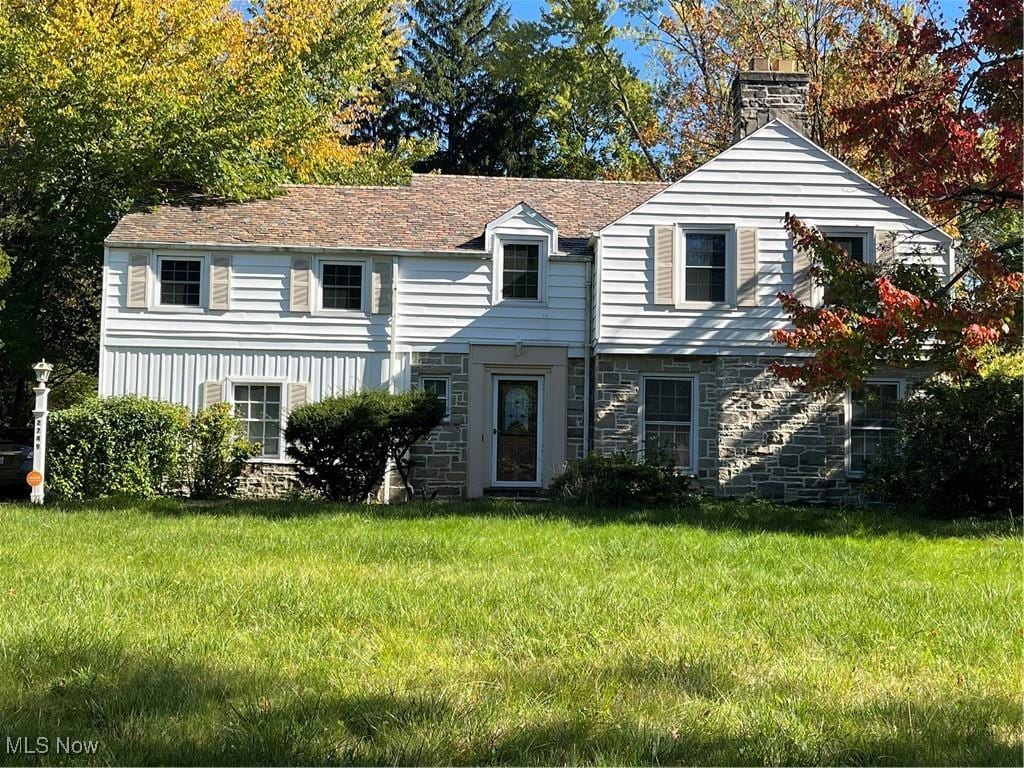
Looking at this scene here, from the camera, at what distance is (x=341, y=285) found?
55.8ft

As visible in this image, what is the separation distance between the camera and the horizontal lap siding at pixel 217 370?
54.4 feet

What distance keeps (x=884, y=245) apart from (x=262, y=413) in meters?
10.4

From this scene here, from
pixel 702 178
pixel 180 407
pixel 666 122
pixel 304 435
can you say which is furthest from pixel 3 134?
pixel 666 122

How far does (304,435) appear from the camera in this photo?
14.0 meters

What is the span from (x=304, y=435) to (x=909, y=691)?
10.6 m

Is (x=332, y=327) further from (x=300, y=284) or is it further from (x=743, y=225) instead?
(x=743, y=225)

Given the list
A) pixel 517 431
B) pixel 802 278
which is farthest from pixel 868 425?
pixel 517 431

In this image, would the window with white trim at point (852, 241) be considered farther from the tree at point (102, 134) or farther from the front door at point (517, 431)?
the tree at point (102, 134)

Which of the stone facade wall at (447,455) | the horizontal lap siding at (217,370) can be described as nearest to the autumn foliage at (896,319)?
the stone facade wall at (447,455)

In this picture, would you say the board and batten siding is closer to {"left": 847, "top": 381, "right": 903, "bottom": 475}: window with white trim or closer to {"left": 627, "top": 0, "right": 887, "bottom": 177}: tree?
{"left": 847, "top": 381, "right": 903, "bottom": 475}: window with white trim

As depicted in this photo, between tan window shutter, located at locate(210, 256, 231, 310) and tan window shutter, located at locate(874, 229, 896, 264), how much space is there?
10.5 meters

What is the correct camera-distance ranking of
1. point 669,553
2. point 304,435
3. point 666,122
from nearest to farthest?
point 669,553, point 304,435, point 666,122

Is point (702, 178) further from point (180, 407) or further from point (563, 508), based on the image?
point (180, 407)

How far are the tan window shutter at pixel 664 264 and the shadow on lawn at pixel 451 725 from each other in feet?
39.1
